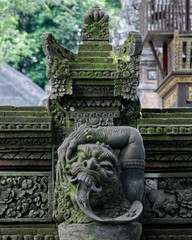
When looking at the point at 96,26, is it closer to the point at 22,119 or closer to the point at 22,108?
the point at 22,108

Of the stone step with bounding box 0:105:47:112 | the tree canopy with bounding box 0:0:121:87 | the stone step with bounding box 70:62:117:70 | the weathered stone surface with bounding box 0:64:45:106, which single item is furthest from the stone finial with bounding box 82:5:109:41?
the weathered stone surface with bounding box 0:64:45:106

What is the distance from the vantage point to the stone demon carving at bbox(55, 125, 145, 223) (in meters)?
4.44

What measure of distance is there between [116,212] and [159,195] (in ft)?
2.30

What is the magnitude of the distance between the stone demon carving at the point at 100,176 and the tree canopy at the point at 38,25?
655 inches

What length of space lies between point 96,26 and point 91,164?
160cm

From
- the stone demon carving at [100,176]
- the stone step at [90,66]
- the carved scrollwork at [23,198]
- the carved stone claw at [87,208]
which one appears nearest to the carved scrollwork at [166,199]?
the stone demon carving at [100,176]

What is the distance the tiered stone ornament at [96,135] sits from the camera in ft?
14.6

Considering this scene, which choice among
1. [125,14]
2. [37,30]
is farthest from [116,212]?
[37,30]

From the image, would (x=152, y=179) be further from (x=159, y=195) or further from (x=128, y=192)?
(x=128, y=192)

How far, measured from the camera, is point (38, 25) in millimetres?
28547

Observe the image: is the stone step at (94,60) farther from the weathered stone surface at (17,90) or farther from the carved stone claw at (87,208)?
the weathered stone surface at (17,90)

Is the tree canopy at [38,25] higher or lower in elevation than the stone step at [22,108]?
higher

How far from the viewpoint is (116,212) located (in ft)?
15.0

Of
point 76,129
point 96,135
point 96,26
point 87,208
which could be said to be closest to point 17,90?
point 96,26
